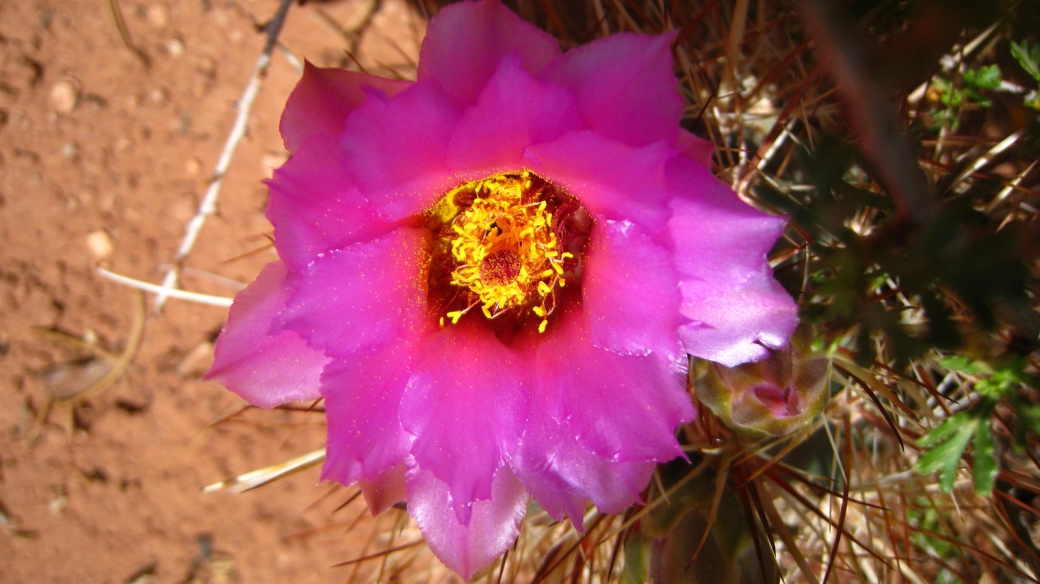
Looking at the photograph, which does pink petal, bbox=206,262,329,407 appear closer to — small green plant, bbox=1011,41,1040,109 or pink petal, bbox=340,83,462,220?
pink petal, bbox=340,83,462,220

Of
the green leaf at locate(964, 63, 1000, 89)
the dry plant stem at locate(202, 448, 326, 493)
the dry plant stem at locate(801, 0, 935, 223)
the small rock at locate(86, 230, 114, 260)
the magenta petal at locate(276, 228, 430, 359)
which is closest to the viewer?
the dry plant stem at locate(801, 0, 935, 223)

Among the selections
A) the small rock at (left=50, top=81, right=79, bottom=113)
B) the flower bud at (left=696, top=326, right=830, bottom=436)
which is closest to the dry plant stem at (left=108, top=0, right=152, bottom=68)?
the small rock at (left=50, top=81, right=79, bottom=113)

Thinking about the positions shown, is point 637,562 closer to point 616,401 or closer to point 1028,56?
point 616,401

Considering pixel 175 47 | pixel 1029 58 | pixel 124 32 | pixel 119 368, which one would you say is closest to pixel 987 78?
pixel 1029 58

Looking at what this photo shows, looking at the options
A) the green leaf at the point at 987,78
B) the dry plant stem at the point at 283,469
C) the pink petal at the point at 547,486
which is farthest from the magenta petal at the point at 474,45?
the dry plant stem at the point at 283,469

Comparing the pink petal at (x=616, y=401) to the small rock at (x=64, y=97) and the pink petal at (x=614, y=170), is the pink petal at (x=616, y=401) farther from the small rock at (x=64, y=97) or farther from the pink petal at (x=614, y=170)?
the small rock at (x=64, y=97)
